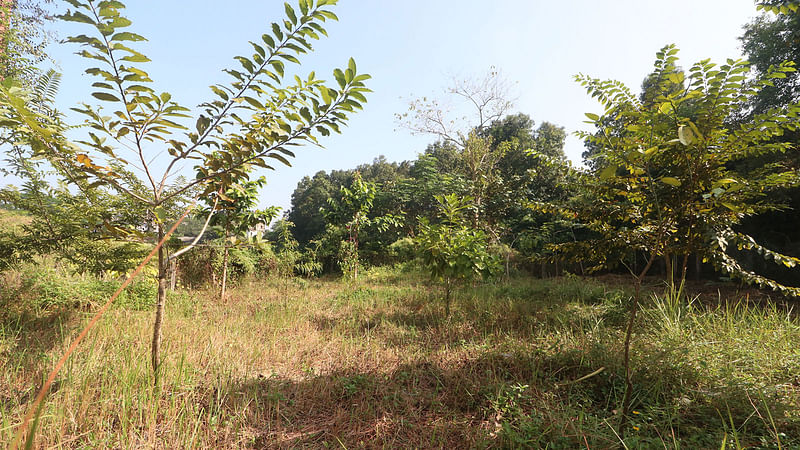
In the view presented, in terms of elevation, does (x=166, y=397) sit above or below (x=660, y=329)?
below

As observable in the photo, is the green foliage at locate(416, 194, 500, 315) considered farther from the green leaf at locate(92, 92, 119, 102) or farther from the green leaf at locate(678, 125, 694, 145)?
the green leaf at locate(92, 92, 119, 102)

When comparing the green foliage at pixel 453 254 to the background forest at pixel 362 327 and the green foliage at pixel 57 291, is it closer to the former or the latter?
the background forest at pixel 362 327

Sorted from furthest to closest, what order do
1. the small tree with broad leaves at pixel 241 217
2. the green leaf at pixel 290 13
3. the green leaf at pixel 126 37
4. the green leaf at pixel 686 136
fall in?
the small tree with broad leaves at pixel 241 217 < the green leaf at pixel 290 13 < the green leaf at pixel 126 37 < the green leaf at pixel 686 136

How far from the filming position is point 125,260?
Result: 144 inches

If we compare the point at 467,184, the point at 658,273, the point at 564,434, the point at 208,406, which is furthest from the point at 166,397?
the point at 658,273

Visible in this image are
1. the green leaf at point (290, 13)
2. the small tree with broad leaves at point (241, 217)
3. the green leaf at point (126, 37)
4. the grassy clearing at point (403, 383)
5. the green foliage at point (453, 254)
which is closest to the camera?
the green leaf at point (126, 37)

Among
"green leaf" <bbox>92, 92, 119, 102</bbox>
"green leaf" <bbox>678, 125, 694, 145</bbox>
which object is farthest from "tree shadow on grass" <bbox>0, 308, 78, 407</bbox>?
"green leaf" <bbox>678, 125, 694, 145</bbox>

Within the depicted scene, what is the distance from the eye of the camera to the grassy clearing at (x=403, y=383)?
1892mm

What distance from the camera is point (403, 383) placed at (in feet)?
8.95

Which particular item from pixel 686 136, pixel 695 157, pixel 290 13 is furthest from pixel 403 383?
pixel 695 157

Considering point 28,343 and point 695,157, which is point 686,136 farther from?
point 28,343

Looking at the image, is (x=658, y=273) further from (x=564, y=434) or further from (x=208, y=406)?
(x=208, y=406)

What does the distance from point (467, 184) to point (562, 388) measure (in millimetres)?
7870

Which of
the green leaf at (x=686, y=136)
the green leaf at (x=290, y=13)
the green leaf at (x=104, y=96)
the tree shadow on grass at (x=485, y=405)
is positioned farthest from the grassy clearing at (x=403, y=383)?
the green leaf at (x=290, y=13)
